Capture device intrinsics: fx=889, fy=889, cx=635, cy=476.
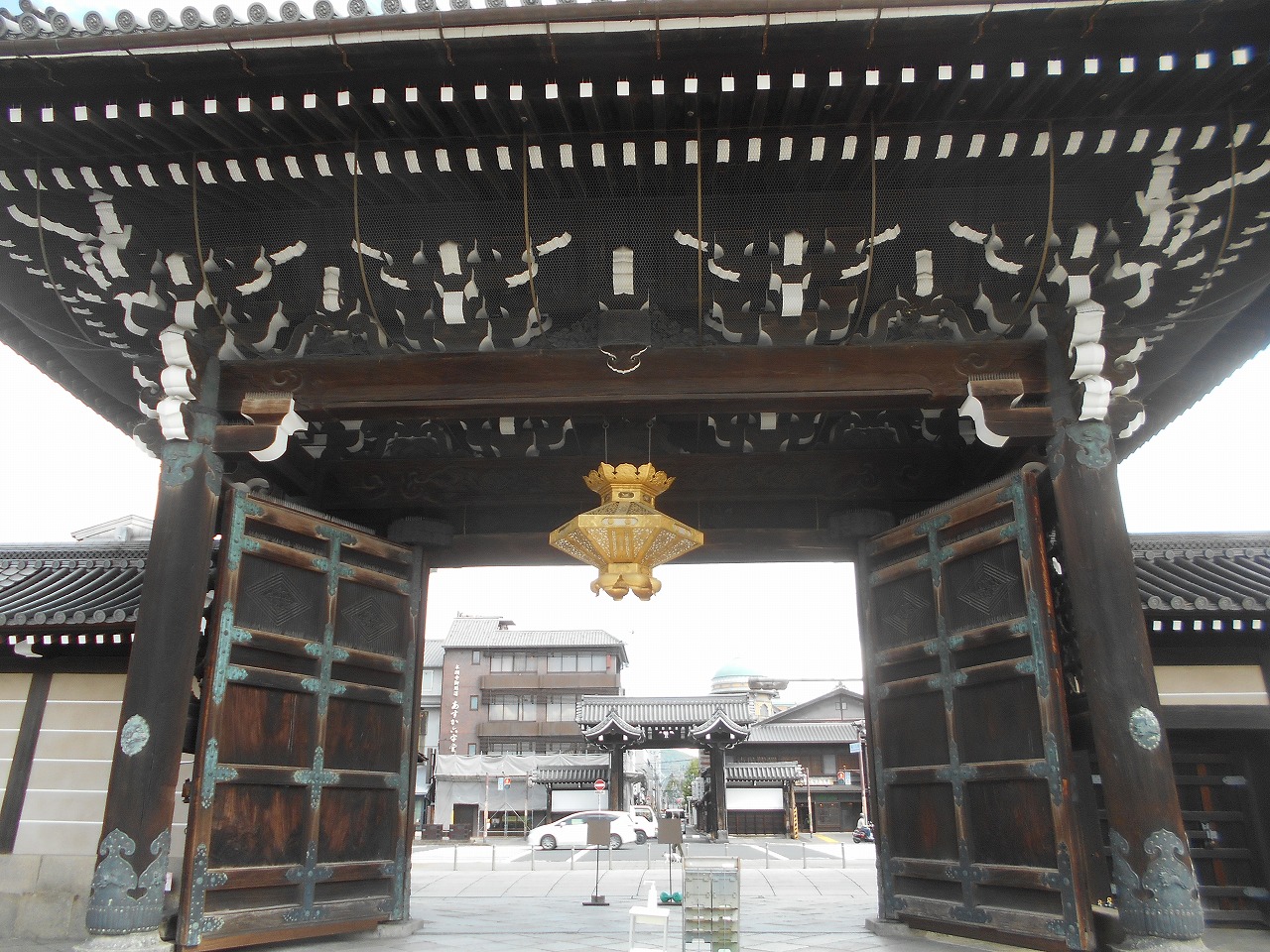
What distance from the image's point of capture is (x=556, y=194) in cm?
623

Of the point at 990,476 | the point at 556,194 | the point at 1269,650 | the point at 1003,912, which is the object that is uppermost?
the point at 556,194

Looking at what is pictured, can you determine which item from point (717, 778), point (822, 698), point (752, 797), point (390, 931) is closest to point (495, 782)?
point (752, 797)

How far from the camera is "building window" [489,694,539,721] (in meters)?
52.9

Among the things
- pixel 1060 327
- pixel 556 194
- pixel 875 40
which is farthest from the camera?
pixel 1060 327

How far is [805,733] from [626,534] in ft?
129

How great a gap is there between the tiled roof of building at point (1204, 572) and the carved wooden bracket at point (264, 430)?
7.87 meters

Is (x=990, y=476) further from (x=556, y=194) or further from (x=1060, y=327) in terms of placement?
(x=556, y=194)

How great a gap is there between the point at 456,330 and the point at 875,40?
3533 mm

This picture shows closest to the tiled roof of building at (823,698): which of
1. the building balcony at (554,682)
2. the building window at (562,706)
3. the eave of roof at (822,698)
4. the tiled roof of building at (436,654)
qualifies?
the eave of roof at (822,698)

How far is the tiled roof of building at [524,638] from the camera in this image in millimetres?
54375

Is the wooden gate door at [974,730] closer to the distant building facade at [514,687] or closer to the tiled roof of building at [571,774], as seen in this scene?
the tiled roof of building at [571,774]

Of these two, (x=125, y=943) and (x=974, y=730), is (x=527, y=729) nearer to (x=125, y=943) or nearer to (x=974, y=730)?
(x=974, y=730)

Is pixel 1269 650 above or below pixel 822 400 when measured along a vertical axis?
below

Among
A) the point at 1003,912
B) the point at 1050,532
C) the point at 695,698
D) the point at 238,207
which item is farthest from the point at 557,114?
the point at 695,698
